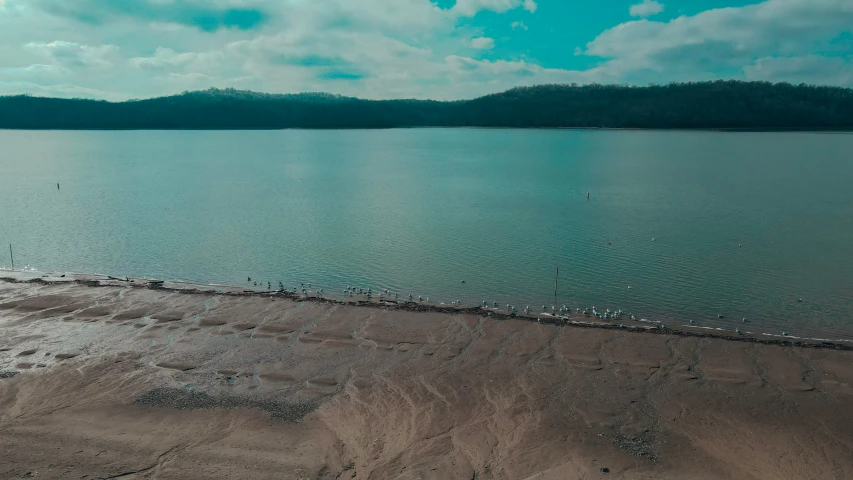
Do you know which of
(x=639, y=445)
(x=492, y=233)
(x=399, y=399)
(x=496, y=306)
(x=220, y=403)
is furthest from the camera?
(x=492, y=233)

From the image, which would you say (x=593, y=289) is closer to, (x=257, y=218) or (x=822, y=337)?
(x=822, y=337)

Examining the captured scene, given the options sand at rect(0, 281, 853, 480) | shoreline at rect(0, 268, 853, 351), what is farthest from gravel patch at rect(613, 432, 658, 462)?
shoreline at rect(0, 268, 853, 351)

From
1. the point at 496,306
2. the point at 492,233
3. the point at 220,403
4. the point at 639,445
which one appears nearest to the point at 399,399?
the point at 220,403

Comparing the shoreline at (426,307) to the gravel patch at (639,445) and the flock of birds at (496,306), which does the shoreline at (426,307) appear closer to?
the flock of birds at (496,306)

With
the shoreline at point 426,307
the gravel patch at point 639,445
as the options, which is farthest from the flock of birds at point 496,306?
the gravel patch at point 639,445

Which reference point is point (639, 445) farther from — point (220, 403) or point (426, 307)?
point (220, 403)

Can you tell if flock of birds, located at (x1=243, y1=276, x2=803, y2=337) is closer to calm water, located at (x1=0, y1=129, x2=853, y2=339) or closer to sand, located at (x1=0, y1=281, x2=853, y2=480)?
calm water, located at (x1=0, y1=129, x2=853, y2=339)

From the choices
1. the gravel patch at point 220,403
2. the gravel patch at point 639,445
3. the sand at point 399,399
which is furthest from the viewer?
the gravel patch at point 220,403
